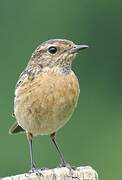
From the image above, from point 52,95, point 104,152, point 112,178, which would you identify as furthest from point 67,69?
point 104,152

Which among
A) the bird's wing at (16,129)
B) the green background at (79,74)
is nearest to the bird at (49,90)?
the bird's wing at (16,129)

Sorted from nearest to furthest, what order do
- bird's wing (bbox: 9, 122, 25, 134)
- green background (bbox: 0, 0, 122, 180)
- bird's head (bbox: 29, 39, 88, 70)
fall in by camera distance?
1. bird's head (bbox: 29, 39, 88, 70)
2. bird's wing (bbox: 9, 122, 25, 134)
3. green background (bbox: 0, 0, 122, 180)

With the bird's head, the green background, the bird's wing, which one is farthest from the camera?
the green background

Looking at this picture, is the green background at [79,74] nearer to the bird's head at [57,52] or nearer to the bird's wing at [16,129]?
the bird's wing at [16,129]

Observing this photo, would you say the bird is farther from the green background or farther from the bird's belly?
the green background

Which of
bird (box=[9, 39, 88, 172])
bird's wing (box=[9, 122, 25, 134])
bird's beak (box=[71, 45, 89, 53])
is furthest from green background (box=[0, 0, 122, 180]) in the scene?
bird's beak (box=[71, 45, 89, 53])

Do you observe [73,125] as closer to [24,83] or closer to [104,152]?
[104,152]
